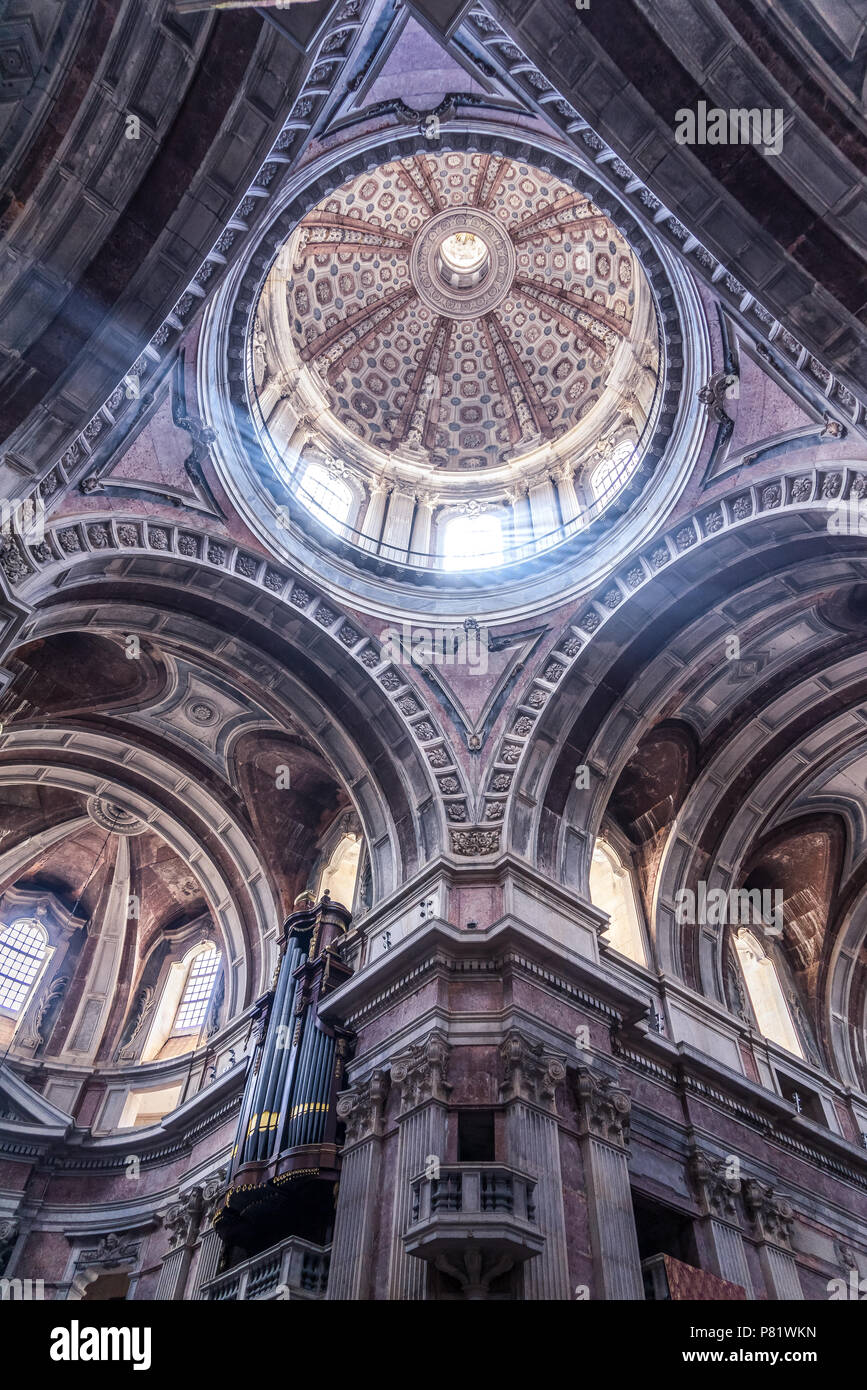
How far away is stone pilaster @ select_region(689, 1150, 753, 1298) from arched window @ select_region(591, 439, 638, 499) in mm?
11484

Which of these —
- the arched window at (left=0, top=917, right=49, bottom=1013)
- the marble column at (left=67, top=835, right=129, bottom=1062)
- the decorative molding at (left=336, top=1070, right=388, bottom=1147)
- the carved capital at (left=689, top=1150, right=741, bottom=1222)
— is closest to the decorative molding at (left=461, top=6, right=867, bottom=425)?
the decorative molding at (left=336, top=1070, right=388, bottom=1147)

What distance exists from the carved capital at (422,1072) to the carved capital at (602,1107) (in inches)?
67.4

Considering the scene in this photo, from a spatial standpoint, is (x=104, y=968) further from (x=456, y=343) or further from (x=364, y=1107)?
(x=456, y=343)

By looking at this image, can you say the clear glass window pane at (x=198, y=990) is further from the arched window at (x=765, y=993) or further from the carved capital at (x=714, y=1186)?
the arched window at (x=765, y=993)

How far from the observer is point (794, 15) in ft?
20.5

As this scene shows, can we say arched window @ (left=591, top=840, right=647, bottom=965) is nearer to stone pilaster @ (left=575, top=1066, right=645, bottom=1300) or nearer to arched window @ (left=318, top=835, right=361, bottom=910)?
stone pilaster @ (left=575, top=1066, right=645, bottom=1300)

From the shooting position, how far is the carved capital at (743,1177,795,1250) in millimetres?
12844

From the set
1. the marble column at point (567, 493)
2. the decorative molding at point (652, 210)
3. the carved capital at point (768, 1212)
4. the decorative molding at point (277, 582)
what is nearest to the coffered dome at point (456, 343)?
the marble column at point (567, 493)

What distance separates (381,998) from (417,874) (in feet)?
6.38

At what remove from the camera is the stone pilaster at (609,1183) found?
1006 cm

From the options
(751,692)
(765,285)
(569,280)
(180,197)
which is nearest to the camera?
(765,285)

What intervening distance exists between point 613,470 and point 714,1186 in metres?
12.7

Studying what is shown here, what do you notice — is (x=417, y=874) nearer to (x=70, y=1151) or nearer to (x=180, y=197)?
(x=70, y=1151)
